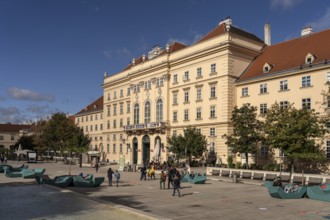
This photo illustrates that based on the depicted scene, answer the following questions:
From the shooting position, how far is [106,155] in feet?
250

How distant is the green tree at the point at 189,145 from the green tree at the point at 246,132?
231 inches

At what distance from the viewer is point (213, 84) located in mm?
50000

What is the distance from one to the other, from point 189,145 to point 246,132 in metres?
8.42

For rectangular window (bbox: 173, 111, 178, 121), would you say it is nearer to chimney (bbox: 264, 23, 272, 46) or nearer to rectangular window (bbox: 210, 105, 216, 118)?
rectangular window (bbox: 210, 105, 216, 118)

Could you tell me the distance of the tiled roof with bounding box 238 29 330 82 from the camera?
136 feet

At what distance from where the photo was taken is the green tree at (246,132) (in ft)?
132

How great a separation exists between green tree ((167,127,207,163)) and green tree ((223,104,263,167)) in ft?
19.2

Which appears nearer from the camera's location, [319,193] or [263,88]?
[319,193]

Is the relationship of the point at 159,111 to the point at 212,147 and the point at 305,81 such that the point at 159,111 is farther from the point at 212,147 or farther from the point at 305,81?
the point at 305,81

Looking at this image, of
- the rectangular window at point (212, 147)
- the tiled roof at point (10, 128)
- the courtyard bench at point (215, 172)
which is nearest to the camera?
the courtyard bench at point (215, 172)

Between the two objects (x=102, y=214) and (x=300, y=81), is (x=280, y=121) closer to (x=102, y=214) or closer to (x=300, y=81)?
(x=300, y=81)

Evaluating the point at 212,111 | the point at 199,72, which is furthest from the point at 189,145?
the point at 199,72

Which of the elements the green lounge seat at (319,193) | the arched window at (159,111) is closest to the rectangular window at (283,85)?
the arched window at (159,111)

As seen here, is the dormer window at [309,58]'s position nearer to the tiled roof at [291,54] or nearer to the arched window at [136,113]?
the tiled roof at [291,54]
